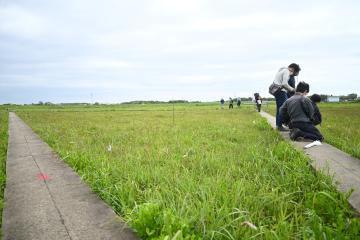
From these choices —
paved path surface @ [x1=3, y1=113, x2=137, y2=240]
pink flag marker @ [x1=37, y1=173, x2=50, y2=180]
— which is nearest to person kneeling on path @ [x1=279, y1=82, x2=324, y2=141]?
paved path surface @ [x1=3, y1=113, x2=137, y2=240]

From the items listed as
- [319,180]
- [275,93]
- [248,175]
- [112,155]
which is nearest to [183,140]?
[112,155]

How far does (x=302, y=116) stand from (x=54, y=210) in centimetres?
552

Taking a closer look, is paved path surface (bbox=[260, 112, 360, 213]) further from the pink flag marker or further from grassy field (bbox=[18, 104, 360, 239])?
the pink flag marker

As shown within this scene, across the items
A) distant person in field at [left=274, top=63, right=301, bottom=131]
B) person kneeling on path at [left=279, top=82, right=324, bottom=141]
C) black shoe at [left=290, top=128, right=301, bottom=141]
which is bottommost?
black shoe at [left=290, top=128, right=301, bottom=141]

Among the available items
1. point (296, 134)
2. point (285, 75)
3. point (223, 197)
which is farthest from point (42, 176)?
point (285, 75)

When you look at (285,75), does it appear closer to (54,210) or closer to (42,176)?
(42,176)

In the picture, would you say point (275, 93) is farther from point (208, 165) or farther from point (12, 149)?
point (12, 149)

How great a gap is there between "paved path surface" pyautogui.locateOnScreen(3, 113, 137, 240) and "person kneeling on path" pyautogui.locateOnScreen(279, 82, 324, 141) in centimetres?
481

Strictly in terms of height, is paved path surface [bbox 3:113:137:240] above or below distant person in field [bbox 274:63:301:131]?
below

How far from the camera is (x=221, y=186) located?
3309 mm

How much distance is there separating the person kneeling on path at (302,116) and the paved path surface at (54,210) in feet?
15.8

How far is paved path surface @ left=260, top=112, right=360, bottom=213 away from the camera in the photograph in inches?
127

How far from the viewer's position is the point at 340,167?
409cm

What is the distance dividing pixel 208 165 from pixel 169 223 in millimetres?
2434
